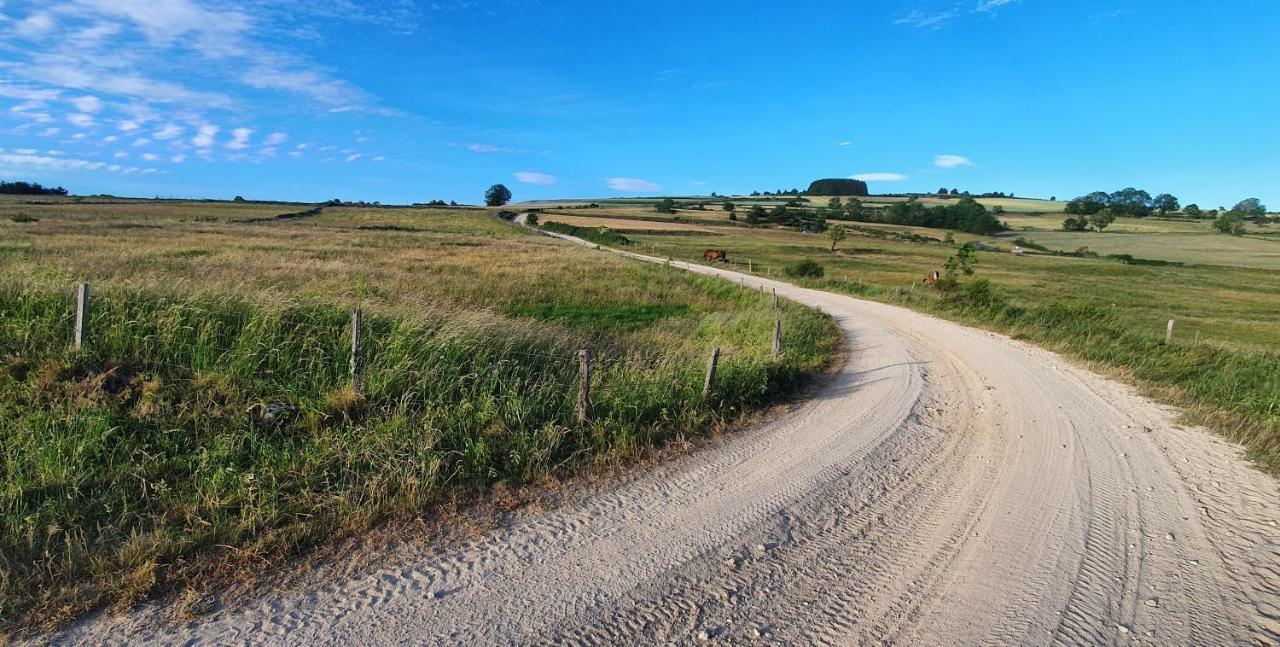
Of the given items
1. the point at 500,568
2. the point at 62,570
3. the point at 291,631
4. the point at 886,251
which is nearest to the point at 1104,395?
the point at 500,568

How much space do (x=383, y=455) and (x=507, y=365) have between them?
2794mm

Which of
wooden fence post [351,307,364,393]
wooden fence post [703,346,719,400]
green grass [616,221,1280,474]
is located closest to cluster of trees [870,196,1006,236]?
green grass [616,221,1280,474]

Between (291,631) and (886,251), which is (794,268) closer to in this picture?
(886,251)

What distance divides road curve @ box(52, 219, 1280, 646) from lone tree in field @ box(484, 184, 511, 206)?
15779 centimetres

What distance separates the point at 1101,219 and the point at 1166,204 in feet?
180

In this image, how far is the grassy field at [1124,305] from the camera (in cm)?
1050

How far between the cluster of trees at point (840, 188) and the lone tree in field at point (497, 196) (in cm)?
9744

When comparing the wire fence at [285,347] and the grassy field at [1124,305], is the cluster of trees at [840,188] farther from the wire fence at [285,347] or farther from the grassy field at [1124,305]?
the wire fence at [285,347]

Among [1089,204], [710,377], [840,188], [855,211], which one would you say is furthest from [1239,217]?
[710,377]

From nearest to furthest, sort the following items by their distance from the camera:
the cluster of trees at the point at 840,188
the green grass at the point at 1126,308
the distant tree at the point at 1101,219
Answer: the green grass at the point at 1126,308, the distant tree at the point at 1101,219, the cluster of trees at the point at 840,188

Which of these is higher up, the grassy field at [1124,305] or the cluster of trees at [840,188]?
the cluster of trees at [840,188]

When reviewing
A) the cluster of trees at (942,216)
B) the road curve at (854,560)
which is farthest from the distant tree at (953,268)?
the cluster of trees at (942,216)


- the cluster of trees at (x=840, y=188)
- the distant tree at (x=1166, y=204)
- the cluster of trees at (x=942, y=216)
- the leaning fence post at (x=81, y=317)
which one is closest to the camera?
the leaning fence post at (x=81, y=317)

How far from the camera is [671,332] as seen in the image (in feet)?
59.2
